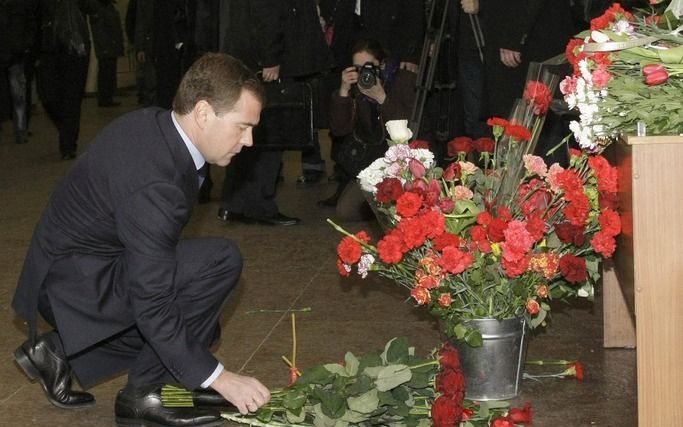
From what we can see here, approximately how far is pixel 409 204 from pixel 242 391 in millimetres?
718

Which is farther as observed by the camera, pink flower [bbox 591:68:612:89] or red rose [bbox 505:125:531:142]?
red rose [bbox 505:125:531:142]

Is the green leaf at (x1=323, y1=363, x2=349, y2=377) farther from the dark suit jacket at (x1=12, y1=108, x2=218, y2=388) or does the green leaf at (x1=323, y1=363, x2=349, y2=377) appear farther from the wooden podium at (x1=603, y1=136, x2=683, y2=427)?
the wooden podium at (x1=603, y1=136, x2=683, y2=427)

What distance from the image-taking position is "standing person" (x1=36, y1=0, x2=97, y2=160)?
1020 cm

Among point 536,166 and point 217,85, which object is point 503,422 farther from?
point 217,85

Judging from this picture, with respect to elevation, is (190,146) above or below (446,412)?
above

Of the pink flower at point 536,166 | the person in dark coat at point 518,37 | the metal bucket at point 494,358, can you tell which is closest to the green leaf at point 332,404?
the metal bucket at point 494,358

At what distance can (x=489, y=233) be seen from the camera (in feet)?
11.4

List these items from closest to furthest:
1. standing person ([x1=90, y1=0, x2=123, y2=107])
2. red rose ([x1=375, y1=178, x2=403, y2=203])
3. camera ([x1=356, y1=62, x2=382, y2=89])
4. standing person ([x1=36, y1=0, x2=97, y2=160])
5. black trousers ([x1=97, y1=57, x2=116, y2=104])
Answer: red rose ([x1=375, y1=178, x2=403, y2=203])
camera ([x1=356, y1=62, x2=382, y2=89])
standing person ([x1=36, y1=0, x2=97, y2=160])
standing person ([x1=90, y1=0, x2=123, y2=107])
black trousers ([x1=97, y1=57, x2=116, y2=104])

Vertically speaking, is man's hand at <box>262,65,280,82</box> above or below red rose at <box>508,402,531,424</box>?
above

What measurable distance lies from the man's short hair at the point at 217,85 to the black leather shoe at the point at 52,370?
93 cm

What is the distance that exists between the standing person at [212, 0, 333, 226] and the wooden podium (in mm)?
3762

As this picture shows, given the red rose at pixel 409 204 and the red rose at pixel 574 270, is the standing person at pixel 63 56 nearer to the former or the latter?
the red rose at pixel 409 204

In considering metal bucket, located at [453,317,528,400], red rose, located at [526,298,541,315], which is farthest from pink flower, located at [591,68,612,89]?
metal bucket, located at [453,317,528,400]

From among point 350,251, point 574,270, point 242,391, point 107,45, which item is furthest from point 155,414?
point 107,45
